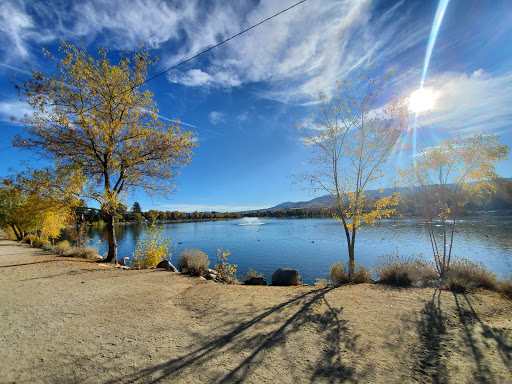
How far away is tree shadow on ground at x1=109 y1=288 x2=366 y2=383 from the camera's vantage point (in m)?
3.02

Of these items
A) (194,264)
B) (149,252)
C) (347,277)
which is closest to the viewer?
(347,277)

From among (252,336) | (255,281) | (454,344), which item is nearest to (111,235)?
(255,281)

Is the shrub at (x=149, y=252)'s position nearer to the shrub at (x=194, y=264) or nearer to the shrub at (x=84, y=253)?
the shrub at (x=194, y=264)

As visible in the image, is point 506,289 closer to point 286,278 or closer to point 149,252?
point 286,278

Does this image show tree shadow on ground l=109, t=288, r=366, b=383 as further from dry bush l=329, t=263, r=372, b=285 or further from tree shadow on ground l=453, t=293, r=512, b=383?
dry bush l=329, t=263, r=372, b=285

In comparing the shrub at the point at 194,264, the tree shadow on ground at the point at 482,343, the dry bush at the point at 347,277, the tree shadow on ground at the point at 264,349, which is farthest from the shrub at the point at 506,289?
the shrub at the point at 194,264

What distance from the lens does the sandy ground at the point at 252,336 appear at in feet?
10.1

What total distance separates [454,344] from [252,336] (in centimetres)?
337

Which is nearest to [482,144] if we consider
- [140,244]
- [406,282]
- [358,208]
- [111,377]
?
[358,208]

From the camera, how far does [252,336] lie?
13.3 ft

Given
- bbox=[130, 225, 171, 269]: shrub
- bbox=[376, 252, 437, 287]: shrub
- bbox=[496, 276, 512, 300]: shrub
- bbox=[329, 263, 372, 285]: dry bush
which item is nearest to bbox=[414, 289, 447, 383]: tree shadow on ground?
bbox=[376, 252, 437, 287]: shrub

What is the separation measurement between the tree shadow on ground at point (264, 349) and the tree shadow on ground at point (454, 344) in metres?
1.01

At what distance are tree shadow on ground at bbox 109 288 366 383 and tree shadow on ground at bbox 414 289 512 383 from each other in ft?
3.33

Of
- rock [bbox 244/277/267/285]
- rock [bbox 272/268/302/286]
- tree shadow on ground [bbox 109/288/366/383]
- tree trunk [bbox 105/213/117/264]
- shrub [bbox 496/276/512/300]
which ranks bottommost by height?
rock [bbox 244/277/267/285]
